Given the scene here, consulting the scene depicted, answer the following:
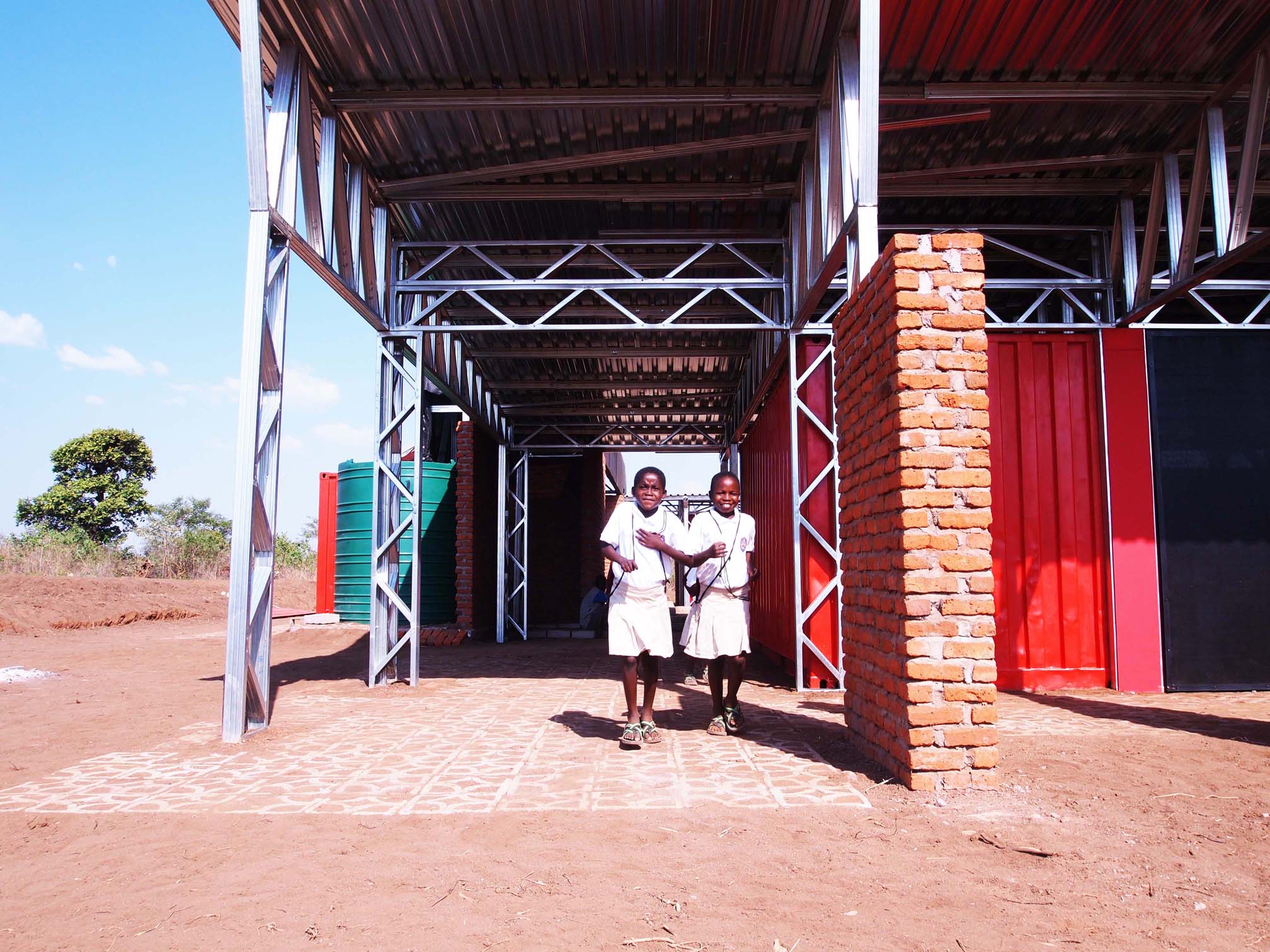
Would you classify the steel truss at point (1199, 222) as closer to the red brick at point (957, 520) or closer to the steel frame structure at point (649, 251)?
the steel frame structure at point (649, 251)

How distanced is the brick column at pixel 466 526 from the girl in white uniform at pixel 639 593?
895cm

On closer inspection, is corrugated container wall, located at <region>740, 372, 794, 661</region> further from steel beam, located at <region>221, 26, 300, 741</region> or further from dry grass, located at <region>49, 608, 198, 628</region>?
dry grass, located at <region>49, 608, 198, 628</region>

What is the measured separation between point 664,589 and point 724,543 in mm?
527

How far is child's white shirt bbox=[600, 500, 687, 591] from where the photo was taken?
17.5ft

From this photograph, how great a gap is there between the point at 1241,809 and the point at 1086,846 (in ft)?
3.69

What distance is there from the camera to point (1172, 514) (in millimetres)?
8094

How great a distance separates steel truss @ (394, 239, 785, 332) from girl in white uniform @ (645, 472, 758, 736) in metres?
3.21

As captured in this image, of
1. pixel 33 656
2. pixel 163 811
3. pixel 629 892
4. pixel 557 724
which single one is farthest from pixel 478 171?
pixel 33 656

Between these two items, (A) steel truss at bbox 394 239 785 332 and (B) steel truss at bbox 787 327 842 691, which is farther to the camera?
(A) steel truss at bbox 394 239 785 332

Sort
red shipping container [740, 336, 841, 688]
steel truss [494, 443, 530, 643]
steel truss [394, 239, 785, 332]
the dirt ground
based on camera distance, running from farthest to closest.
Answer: steel truss [494, 443, 530, 643] → steel truss [394, 239, 785, 332] → red shipping container [740, 336, 841, 688] → the dirt ground

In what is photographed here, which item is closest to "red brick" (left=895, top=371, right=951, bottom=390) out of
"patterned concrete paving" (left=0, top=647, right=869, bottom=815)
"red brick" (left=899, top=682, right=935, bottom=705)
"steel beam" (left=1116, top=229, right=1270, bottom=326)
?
"red brick" (left=899, top=682, right=935, bottom=705)

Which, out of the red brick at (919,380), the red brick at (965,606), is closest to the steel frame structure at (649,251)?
the red brick at (919,380)

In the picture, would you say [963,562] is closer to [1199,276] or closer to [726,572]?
[726,572]

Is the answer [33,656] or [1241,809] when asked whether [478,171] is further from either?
[33,656]
